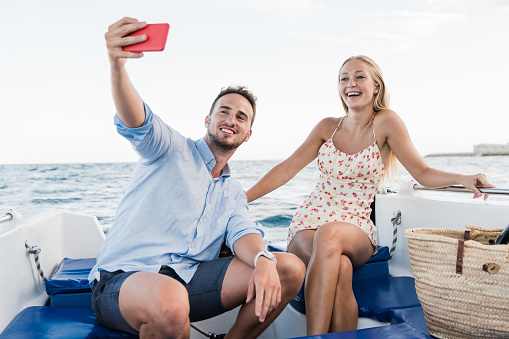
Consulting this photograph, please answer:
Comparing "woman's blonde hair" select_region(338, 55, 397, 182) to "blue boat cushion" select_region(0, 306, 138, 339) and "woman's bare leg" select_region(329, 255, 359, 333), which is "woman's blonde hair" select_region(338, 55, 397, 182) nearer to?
"woman's bare leg" select_region(329, 255, 359, 333)

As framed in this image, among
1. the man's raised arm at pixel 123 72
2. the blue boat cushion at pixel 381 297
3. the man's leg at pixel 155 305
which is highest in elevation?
the man's raised arm at pixel 123 72

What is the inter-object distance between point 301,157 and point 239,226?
2.88 ft

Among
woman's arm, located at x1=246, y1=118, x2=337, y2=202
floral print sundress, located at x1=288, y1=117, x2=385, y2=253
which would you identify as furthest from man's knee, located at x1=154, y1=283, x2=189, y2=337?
woman's arm, located at x1=246, y1=118, x2=337, y2=202

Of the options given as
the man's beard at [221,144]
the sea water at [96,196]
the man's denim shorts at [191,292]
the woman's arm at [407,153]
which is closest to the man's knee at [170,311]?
the man's denim shorts at [191,292]

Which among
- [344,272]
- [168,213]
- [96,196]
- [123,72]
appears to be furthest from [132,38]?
[96,196]

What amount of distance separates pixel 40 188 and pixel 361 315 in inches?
712

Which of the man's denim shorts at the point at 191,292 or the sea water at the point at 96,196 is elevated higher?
the man's denim shorts at the point at 191,292

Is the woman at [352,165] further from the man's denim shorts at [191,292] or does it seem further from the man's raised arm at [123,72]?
the man's raised arm at [123,72]

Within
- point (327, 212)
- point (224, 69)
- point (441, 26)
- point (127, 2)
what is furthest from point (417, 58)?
point (327, 212)

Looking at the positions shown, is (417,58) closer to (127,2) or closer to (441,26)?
(441,26)

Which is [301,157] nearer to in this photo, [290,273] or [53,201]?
[290,273]

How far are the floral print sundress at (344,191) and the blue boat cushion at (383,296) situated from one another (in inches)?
7.9

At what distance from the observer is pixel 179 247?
174cm

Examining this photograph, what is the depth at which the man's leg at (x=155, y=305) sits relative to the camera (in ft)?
4.66
